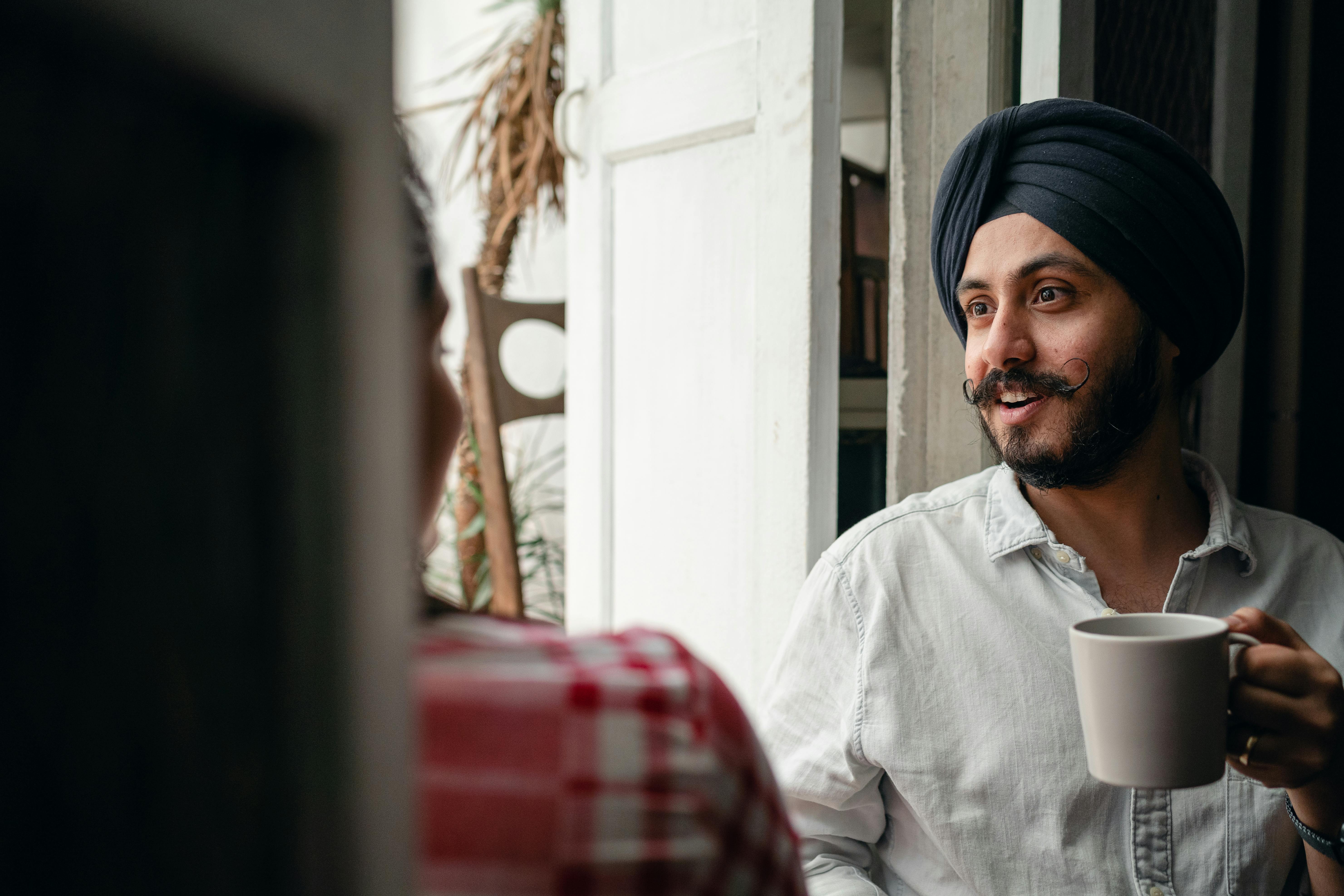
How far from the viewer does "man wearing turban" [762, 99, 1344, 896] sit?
933 millimetres

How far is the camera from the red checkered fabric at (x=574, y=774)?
33 cm

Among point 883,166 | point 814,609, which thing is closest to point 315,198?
point 814,609

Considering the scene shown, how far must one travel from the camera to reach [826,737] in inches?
39.5

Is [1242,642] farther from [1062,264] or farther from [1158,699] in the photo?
[1062,264]

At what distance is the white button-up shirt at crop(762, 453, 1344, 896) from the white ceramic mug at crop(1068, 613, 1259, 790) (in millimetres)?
259

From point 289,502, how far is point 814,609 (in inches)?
37.2

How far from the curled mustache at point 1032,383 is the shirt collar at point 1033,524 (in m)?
0.11

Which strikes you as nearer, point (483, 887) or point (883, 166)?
point (483, 887)

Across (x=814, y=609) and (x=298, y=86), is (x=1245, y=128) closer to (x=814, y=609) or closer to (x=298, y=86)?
(x=814, y=609)

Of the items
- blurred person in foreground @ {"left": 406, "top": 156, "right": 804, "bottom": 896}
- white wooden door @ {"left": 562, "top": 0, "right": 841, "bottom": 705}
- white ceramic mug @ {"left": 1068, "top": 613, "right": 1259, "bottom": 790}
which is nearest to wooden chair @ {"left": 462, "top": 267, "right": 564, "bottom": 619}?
white wooden door @ {"left": 562, "top": 0, "right": 841, "bottom": 705}

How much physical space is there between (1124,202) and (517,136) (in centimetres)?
204

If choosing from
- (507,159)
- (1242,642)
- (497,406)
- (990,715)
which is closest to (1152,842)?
(990,715)

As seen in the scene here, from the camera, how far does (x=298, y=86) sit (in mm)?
151

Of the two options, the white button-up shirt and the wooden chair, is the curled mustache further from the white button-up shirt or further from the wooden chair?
the wooden chair
